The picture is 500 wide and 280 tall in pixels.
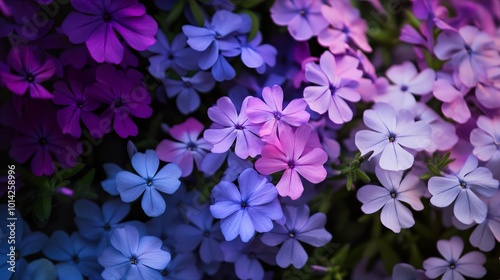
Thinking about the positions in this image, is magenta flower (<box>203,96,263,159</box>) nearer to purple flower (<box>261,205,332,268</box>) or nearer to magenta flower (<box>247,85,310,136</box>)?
magenta flower (<box>247,85,310,136</box>)

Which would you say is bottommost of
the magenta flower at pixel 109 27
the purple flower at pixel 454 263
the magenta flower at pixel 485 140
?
the purple flower at pixel 454 263

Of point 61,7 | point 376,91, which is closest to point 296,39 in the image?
point 376,91

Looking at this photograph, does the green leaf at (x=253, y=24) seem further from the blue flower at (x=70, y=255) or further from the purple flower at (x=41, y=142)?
the blue flower at (x=70, y=255)

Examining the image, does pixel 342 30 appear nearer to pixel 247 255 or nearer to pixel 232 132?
pixel 232 132

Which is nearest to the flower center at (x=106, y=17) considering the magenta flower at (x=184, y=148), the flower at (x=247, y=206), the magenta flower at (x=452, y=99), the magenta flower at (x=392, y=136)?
the magenta flower at (x=184, y=148)

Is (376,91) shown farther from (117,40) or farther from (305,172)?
(117,40)
